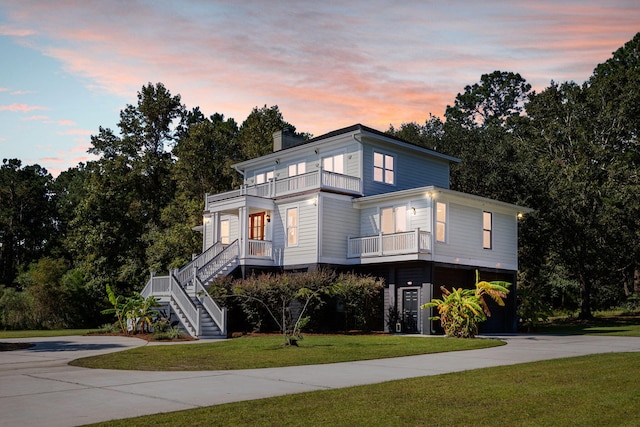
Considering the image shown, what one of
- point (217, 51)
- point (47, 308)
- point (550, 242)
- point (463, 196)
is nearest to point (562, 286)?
point (550, 242)

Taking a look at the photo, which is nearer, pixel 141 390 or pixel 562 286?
pixel 141 390

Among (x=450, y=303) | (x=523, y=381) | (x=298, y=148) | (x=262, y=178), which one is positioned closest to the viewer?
(x=523, y=381)

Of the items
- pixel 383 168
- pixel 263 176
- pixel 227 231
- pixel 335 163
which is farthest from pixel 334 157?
pixel 227 231

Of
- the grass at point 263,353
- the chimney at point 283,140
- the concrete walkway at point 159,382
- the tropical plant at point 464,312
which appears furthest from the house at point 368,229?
the concrete walkway at point 159,382

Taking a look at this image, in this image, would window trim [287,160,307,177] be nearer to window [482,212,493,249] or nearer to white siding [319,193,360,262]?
white siding [319,193,360,262]

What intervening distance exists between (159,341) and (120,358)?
7762 mm

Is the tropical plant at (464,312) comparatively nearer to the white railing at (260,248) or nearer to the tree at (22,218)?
the white railing at (260,248)

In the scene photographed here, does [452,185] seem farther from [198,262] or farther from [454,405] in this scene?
[454,405]

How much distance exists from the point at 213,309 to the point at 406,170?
13.3 metres

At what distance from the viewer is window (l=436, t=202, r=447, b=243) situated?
29141 millimetres

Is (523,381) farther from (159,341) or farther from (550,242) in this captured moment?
(550,242)

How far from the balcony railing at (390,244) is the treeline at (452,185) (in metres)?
6.75

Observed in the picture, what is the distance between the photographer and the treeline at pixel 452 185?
38531 mm

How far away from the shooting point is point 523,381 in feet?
38.1
